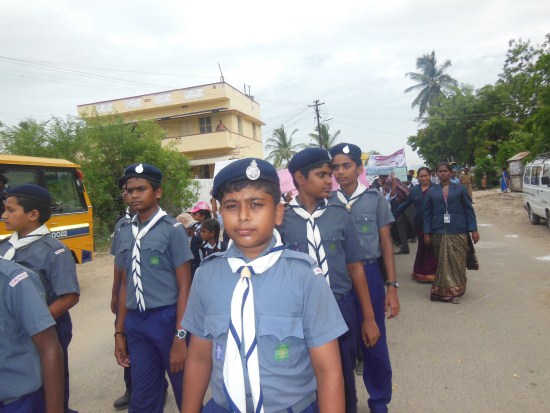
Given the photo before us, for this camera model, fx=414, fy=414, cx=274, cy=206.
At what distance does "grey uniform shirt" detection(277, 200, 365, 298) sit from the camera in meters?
2.55

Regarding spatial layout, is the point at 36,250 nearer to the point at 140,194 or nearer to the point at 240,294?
the point at 140,194

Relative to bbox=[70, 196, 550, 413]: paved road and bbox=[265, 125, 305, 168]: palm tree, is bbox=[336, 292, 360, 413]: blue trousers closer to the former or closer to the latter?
bbox=[70, 196, 550, 413]: paved road

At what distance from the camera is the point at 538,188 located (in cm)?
1126

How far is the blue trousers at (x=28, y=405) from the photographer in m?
1.84

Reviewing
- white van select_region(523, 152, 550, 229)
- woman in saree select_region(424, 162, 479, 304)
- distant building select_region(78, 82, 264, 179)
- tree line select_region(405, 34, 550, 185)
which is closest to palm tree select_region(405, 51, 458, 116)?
tree line select_region(405, 34, 550, 185)

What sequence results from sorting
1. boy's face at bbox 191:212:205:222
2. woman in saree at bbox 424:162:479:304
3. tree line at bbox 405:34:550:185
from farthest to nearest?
tree line at bbox 405:34:550:185 < woman in saree at bbox 424:162:479:304 < boy's face at bbox 191:212:205:222

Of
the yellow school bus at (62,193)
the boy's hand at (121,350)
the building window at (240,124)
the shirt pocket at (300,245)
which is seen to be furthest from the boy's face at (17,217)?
the building window at (240,124)

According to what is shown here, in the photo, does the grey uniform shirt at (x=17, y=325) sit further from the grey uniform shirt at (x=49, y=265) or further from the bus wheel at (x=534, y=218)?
the bus wheel at (x=534, y=218)

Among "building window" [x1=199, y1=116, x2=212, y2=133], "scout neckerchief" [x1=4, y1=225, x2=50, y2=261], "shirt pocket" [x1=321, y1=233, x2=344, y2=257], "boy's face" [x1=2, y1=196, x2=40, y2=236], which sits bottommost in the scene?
"shirt pocket" [x1=321, y1=233, x2=344, y2=257]

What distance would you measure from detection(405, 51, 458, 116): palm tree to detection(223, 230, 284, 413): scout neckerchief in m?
Result: 43.9

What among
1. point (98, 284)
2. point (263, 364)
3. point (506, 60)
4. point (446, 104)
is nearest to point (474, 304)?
point (263, 364)

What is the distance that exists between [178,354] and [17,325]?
0.95 m

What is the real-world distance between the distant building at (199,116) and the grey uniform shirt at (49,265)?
82.6 ft

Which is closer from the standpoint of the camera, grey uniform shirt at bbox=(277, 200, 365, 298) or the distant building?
grey uniform shirt at bbox=(277, 200, 365, 298)
